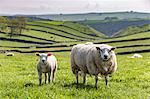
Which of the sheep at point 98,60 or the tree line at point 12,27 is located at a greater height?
the tree line at point 12,27

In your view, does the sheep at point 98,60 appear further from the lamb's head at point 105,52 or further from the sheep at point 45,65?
the sheep at point 45,65

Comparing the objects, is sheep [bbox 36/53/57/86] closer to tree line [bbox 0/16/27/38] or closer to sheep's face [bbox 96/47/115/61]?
sheep's face [bbox 96/47/115/61]

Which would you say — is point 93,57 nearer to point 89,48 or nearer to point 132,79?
point 89,48

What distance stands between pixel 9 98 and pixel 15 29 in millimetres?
166213

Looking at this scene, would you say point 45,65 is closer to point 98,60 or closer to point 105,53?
point 98,60

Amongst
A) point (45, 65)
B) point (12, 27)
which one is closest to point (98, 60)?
point (45, 65)

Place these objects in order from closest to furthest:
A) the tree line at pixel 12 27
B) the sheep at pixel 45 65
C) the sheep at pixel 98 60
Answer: the sheep at pixel 98 60, the sheep at pixel 45 65, the tree line at pixel 12 27

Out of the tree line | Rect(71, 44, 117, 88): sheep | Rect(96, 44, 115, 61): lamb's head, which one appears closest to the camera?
Rect(96, 44, 115, 61): lamb's head

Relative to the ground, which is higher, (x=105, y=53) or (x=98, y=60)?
(x=105, y=53)

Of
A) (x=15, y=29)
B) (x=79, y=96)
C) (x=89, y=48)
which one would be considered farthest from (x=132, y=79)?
(x=15, y=29)

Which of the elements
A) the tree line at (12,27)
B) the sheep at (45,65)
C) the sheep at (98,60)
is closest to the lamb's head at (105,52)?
the sheep at (98,60)

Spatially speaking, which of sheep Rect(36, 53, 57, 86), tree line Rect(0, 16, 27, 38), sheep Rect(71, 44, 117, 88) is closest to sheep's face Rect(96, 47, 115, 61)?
sheep Rect(71, 44, 117, 88)

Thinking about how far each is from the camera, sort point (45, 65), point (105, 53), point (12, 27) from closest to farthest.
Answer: point (105, 53)
point (45, 65)
point (12, 27)

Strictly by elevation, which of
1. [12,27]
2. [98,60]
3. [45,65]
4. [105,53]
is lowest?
[45,65]
